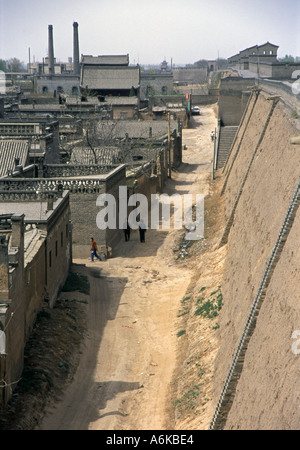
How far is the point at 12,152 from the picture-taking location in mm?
31047

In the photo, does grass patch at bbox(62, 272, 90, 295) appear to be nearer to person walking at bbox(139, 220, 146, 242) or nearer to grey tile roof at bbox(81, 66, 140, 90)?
person walking at bbox(139, 220, 146, 242)

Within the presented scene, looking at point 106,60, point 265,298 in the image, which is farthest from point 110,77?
point 265,298

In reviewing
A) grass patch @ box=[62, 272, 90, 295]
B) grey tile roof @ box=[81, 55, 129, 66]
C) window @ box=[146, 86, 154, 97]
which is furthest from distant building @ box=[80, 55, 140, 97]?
grass patch @ box=[62, 272, 90, 295]

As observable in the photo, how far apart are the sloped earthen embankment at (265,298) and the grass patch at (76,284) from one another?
5.13 meters

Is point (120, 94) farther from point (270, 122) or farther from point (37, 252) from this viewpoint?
point (37, 252)

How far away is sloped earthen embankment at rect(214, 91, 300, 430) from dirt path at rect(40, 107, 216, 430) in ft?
6.93

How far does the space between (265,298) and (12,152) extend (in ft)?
62.8

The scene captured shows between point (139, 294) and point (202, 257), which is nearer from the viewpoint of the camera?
point (139, 294)

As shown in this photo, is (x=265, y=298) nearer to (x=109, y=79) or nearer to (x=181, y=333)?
(x=181, y=333)

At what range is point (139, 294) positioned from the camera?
24.6 metres

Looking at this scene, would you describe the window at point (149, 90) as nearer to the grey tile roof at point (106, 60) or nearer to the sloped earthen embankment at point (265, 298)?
the grey tile roof at point (106, 60)

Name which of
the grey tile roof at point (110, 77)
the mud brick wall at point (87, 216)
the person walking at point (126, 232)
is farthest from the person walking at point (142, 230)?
the grey tile roof at point (110, 77)

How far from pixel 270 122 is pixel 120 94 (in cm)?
5007
